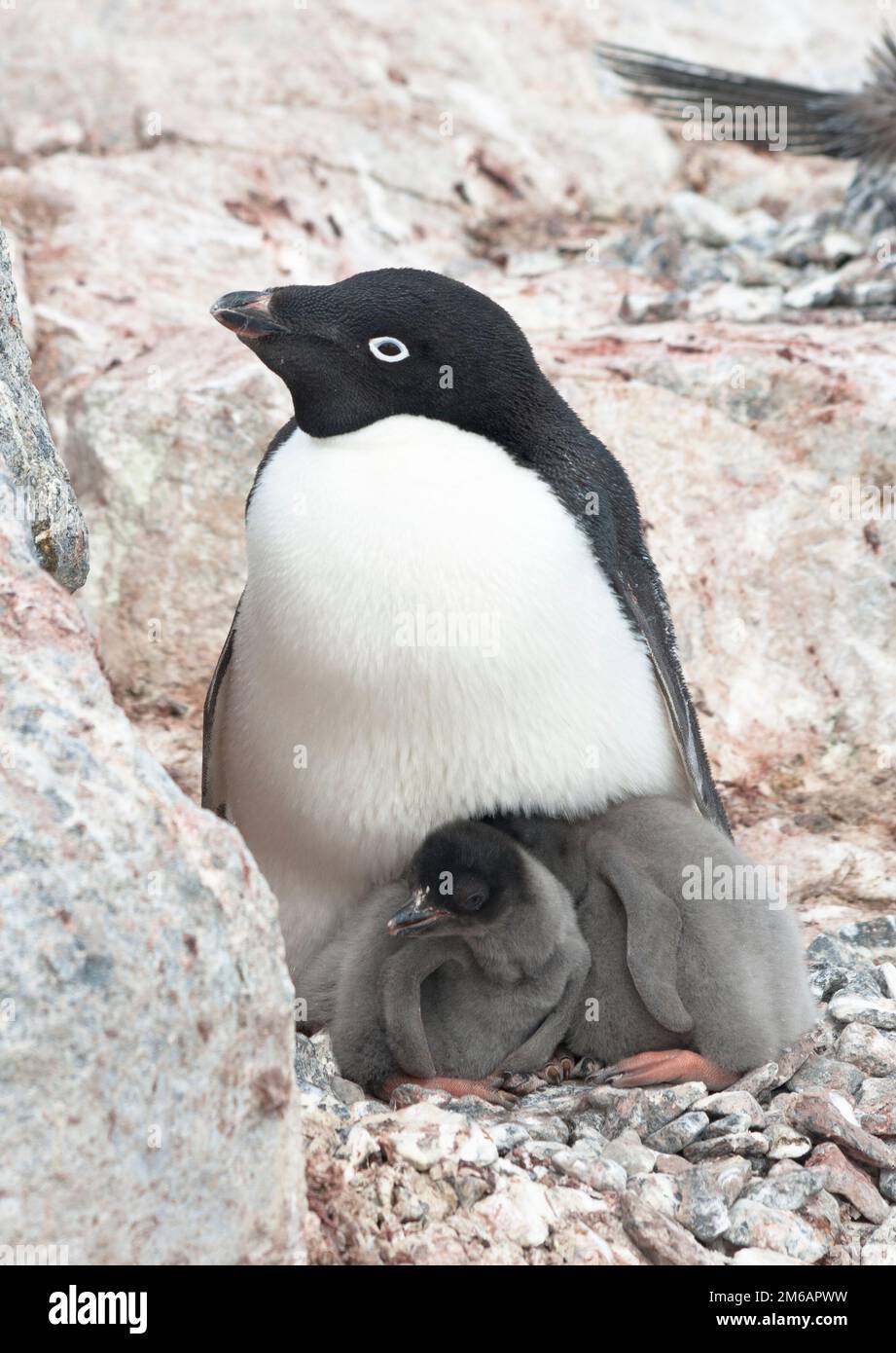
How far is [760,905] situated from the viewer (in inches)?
104

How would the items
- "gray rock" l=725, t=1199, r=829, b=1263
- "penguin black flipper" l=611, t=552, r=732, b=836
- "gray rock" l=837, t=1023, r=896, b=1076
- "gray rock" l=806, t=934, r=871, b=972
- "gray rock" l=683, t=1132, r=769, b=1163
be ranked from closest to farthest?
"gray rock" l=725, t=1199, r=829, b=1263 → "gray rock" l=683, t=1132, r=769, b=1163 → "gray rock" l=837, t=1023, r=896, b=1076 → "penguin black flipper" l=611, t=552, r=732, b=836 → "gray rock" l=806, t=934, r=871, b=972

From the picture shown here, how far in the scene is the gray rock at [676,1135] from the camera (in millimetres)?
2291

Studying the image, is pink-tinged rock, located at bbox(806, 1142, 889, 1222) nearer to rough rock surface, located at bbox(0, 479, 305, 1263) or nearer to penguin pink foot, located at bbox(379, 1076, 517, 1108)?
penguin pink foot, located at bbox(379, 1076, 517, 1108)

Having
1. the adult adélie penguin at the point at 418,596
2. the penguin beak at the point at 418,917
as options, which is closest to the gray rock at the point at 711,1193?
the penguin beak at the point at 418,917

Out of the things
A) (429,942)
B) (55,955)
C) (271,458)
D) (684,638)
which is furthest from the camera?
(684,638)

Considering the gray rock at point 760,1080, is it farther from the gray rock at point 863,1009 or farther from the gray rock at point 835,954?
the gray rock at point 835,954

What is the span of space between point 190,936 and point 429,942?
108 cm

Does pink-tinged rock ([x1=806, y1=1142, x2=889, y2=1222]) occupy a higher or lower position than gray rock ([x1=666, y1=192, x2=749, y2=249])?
lower

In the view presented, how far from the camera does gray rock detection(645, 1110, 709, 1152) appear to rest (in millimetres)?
2291

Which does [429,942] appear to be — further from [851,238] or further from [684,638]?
[851,238]

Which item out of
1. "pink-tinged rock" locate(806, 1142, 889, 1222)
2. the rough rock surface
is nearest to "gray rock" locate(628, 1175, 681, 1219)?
"pink-tinged rock" locate(806, 1142, 889, 1222)

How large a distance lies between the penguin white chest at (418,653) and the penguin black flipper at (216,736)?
21 centimetres

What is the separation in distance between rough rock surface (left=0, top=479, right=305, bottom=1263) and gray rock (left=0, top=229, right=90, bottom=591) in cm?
60
